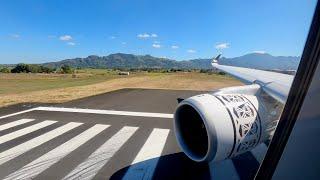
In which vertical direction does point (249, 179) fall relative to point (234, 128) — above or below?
below

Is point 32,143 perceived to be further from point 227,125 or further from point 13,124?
point 227,125

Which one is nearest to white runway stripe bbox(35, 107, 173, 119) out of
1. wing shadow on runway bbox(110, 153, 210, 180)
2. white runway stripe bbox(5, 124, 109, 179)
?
white runway stripe bbox(5, 124, 109, 179)

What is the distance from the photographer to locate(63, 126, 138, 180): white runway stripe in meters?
7.30

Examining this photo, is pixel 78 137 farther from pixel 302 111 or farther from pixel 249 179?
pixel 302 111

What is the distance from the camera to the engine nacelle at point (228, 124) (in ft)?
13.4

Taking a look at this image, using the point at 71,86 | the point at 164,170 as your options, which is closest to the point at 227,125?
the point at 164,170

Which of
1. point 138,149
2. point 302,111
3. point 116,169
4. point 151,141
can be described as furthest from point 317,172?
point 151,141

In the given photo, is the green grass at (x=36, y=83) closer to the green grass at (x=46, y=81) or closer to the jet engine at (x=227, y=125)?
the green grass at (x=46, y=81)

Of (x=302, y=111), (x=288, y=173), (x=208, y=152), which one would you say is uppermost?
(x=302, y=111)

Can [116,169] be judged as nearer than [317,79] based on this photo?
No

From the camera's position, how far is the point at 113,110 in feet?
54.1

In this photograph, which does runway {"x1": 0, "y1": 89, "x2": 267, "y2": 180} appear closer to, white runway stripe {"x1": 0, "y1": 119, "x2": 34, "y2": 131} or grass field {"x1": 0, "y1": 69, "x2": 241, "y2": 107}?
white runway stripe {"x1": 0, "y1": 119, "x2": 34, "y2": 131}

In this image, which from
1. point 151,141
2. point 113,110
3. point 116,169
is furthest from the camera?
point 113,110

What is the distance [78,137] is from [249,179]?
19.0 feet
